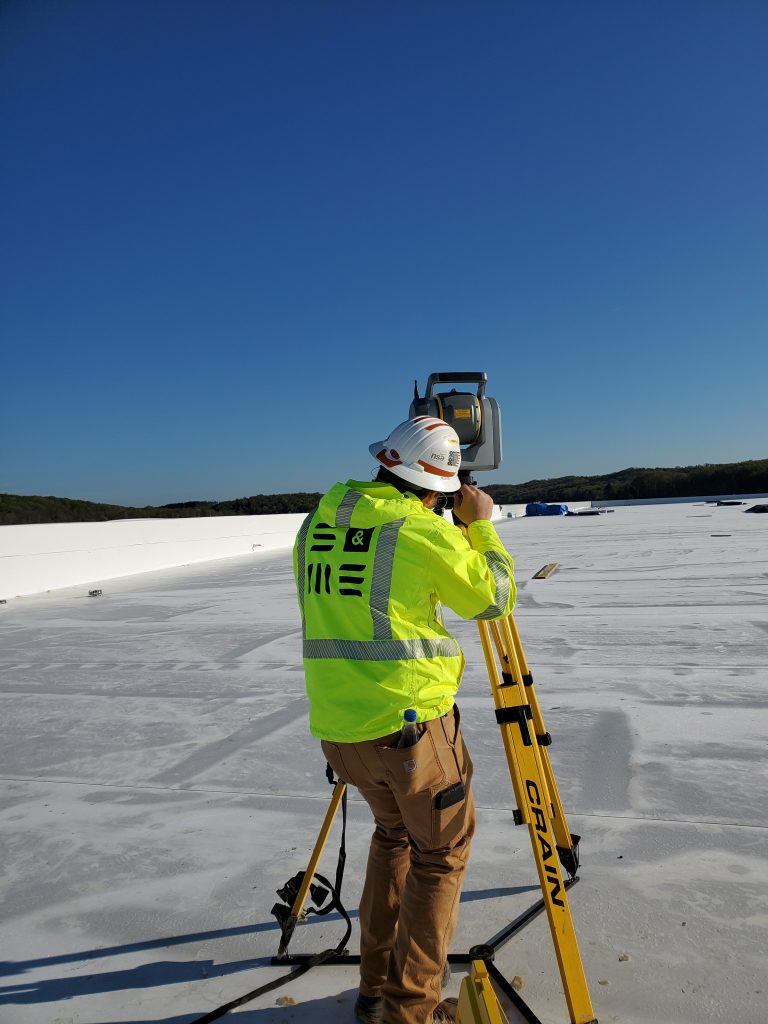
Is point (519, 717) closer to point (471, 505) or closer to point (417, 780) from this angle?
point (417, 780)

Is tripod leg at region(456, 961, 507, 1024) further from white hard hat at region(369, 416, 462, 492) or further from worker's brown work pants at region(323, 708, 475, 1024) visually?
white hard hat at region(369, 416, 462, 492)

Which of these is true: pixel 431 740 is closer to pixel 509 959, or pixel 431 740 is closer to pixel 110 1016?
pixel 509 959

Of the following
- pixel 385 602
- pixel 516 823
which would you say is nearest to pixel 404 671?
pixel 385 602

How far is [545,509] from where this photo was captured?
4212 centimetres

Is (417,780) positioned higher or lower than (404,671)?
lower

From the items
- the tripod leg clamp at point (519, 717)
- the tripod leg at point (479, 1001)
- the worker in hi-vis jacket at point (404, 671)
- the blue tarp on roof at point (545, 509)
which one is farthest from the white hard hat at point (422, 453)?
the blue tarp on roof at point (545, 509)

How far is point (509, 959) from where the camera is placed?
2182 mm

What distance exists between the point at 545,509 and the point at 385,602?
136 feet

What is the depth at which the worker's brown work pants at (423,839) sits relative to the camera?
1.84 metres

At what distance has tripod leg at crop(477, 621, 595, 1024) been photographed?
173 centimetres

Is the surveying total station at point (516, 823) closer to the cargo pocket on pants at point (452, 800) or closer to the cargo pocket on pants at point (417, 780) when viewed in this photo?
the cargo pocket on pants at point (452, 800)

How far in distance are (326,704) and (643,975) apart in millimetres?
1248

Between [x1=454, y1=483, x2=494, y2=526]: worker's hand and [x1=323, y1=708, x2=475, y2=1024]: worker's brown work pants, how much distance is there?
0.59 m

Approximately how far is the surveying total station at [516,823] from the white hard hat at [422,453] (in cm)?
27
